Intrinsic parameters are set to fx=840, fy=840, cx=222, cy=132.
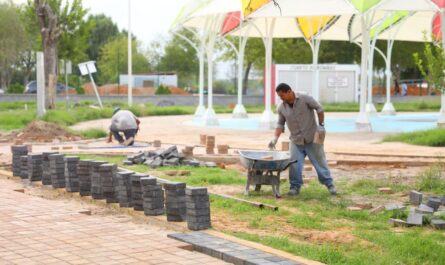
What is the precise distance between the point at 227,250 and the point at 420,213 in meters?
2.88

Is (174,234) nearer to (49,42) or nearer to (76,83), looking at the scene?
(49,42)

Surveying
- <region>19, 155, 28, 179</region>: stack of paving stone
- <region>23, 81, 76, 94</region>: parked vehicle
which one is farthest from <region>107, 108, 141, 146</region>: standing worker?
<region>23, 81, 76, 94</region>: parked vehicle

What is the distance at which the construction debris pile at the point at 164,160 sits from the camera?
15355 mm

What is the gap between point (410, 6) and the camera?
25.6 meters

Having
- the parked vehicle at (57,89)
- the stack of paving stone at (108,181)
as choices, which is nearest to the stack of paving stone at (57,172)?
the stack of paving stone at (108,181)

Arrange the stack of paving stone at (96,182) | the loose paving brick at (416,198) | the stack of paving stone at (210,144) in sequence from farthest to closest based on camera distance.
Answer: the stack of paving stone at (210,144)
the stack of paving stone at (96,182)
the loose paving brick at (416,198)

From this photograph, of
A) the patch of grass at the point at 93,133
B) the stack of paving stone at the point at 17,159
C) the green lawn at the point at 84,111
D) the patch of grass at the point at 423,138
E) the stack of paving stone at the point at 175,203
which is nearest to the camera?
the stack of paving stone at the point at 175,203

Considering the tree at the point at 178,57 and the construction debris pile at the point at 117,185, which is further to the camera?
the tree at the point at 178,57

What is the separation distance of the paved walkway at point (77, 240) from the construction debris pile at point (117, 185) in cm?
38

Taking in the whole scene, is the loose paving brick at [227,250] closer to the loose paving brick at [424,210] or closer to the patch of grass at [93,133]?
the loose paving brick at [424,210]

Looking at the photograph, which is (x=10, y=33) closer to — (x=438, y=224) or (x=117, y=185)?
(x=117, y=185)

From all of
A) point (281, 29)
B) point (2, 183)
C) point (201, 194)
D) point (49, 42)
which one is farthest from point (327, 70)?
point (201, 194)

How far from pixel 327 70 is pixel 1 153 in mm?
29638

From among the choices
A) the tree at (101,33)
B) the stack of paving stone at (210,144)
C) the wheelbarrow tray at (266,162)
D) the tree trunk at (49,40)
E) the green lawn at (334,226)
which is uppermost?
the tree at (101,33)
